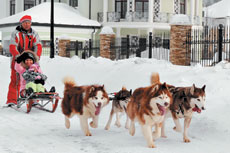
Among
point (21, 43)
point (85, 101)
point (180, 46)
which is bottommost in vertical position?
point (85, 101)

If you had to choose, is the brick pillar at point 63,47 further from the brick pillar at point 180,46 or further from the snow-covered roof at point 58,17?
the brick pillar at point 180,46

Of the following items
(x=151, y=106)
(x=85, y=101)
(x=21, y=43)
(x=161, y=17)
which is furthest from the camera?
(x=161, y=17)

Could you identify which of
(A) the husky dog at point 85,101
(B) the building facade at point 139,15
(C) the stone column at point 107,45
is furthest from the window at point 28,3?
(A) the husky dog at point 85,101

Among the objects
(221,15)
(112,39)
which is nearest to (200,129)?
(112,39)

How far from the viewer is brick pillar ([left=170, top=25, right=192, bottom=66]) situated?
1772 cm

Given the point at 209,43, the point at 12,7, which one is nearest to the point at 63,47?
the point at 209,43

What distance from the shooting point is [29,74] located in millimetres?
9945

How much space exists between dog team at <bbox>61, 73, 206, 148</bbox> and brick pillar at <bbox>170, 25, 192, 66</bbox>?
409 inches

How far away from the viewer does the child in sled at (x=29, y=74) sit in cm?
993

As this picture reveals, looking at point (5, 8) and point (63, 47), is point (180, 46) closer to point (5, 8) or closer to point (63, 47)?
point (63, 47)


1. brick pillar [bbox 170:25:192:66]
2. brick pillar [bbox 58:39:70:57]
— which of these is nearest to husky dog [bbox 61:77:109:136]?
brick pillar [bbox 170:25:192:66]

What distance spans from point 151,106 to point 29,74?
15.4 ft

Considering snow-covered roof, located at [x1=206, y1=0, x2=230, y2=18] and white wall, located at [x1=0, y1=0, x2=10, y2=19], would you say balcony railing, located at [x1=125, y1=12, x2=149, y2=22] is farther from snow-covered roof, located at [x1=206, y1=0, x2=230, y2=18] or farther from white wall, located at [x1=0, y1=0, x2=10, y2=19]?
snow-covered roof, located at [x1=206, y1=0, x2=230, y2=18]

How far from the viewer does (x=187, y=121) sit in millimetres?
6676
